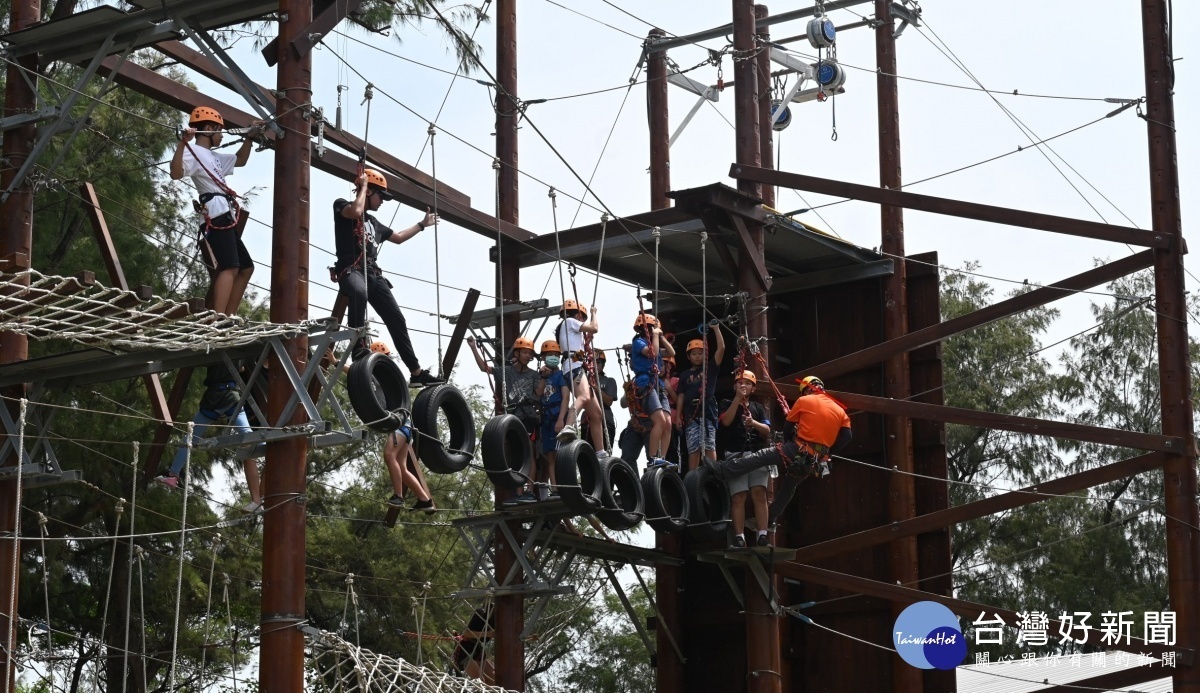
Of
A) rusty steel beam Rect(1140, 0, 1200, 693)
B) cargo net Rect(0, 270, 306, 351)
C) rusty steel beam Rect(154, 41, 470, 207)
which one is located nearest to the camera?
cargo net Rect(0, 270, 306, 351)

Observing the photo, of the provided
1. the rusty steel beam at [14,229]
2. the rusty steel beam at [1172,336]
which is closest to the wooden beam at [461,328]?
the rusty steel beam at [14,229]

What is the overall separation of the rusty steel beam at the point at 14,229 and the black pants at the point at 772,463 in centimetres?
644

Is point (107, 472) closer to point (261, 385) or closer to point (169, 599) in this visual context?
point (169, 599)

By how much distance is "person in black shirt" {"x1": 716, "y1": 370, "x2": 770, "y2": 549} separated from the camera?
16.3 m

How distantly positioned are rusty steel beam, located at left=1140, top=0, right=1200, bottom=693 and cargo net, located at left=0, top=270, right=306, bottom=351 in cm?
837

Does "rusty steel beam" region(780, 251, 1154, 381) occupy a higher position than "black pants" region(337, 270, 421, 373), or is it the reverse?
"rusty steel beam" region(780, 251, 1154, 381)

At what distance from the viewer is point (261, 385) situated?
12375 mm

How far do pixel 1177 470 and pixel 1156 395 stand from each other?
14965 mm

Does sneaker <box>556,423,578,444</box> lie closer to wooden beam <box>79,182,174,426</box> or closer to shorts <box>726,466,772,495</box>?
shorts <box>726,466,772,495</box>

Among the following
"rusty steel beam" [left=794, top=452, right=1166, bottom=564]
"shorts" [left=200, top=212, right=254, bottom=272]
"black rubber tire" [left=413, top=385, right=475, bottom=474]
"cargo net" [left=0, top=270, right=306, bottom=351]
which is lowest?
"rusty steel beam" [left=794, top=452, right=1166, bottom=564]

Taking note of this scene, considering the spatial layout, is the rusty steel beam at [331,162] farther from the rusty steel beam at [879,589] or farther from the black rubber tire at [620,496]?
the rusty steel beam at [879,589]

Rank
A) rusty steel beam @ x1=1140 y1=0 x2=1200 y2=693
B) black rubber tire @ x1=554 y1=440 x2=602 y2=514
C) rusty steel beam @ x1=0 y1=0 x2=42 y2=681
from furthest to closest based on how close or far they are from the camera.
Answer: rusty steel beam @ x1=1140 y1=0 x2=1200 y2=693
black rubber tire @ x1=554 y1=440 x2=602 y2=514
rusty steel beam @ x1=0 y1=0 x2=42 y2=681

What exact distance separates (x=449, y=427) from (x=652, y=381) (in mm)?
2966

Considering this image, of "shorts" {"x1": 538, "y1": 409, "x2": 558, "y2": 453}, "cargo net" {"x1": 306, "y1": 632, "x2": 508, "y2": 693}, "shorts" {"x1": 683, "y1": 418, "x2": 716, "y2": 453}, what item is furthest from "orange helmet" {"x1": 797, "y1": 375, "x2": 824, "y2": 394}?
"cargo net" {"x1": 306, "y1": 632, "x2": 508, "y2": 693}
